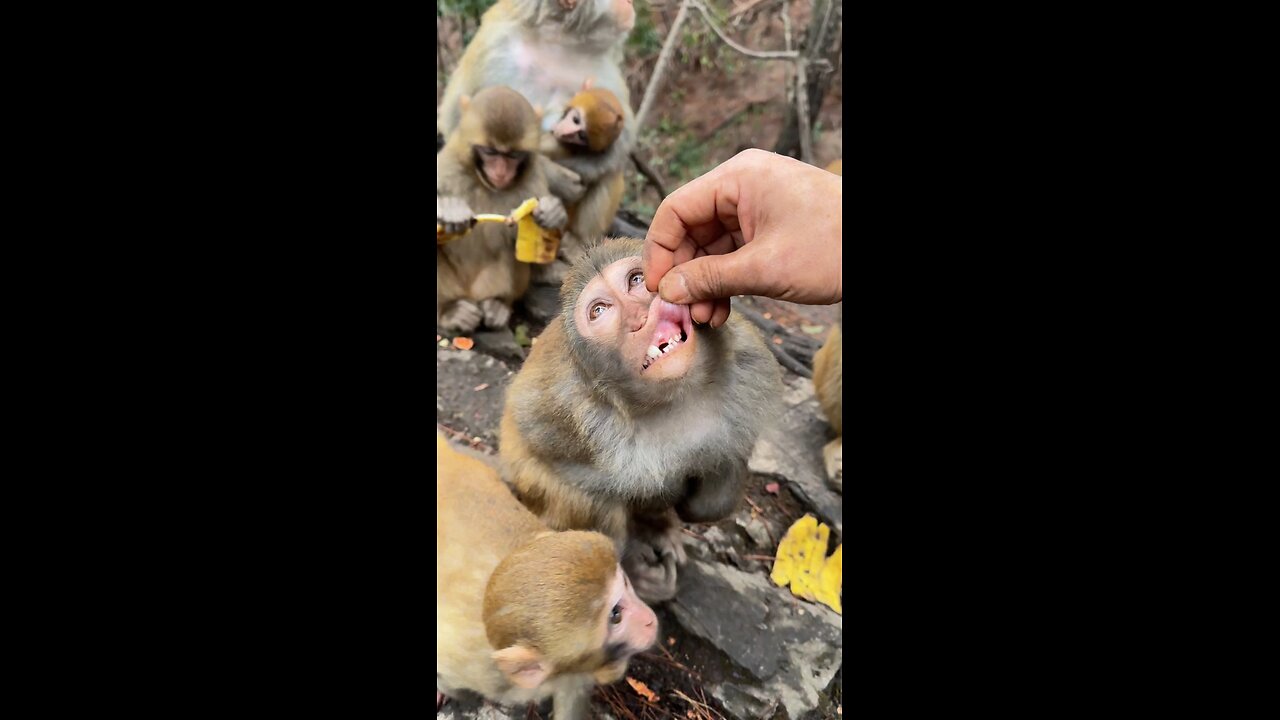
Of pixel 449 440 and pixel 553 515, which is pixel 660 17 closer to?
pixel 449 440

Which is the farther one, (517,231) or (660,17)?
(660,17)

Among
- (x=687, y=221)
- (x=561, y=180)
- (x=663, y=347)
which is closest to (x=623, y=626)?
(x=663, y=347)

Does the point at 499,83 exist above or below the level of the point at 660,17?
below

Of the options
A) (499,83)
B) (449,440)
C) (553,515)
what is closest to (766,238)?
(553,515)

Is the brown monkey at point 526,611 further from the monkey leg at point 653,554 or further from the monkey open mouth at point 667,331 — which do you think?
the monkey open mouth at point 667,331

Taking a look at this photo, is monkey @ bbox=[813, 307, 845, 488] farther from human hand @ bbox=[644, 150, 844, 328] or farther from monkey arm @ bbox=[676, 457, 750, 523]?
human hand @ bbox=[644, 150, 844, 328]

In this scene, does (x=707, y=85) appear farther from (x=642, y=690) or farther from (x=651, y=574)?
(x=642, y=690)

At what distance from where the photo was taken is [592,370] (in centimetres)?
259

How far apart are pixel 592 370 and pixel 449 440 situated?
187cm

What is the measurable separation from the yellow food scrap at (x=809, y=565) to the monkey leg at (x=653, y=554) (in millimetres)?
483

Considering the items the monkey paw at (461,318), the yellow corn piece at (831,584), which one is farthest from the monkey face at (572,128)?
the yellow corn piece at (831,584)

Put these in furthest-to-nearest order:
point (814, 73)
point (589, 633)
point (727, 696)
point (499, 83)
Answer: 1. point (814, 73)
2. point (499, 83)
3. point (727, 696)
4. point (589, 633)

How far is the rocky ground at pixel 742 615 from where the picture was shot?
2.78 m

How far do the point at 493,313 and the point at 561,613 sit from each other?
3.28 metres
